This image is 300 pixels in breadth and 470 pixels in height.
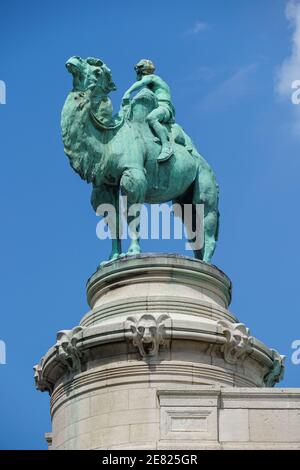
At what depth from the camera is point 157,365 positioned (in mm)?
36031

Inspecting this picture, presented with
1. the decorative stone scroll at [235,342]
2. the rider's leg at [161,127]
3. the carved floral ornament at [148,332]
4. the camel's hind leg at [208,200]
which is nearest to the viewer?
the carved floral ornament at [148,332]

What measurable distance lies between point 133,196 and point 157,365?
5.34m

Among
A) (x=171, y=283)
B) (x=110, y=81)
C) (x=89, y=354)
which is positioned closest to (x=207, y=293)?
(x=171, y=283)

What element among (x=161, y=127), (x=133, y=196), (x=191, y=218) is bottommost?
(x=133, y=196)

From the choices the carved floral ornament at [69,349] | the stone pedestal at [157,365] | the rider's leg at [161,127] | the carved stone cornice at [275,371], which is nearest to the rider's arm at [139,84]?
the rider's leg at [161,127]

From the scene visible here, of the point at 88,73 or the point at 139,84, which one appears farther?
the point at 139,84

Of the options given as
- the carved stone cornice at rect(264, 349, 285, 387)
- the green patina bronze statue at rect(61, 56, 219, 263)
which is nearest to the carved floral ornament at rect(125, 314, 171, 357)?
the green patina bronze statue at rect(61, 56, 219, 263)

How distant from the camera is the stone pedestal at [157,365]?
32750 millimetres

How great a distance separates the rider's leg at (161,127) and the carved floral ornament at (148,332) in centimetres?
562

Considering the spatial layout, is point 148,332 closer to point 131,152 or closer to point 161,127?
point 131,152

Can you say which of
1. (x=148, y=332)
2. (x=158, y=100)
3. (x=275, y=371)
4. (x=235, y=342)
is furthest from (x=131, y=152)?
(x=275, y=371)

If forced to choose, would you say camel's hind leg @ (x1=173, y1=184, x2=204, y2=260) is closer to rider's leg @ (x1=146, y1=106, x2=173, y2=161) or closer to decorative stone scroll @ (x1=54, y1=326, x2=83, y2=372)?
rider's leg @ (x1=146, y1=106, x2=173, y2=161)

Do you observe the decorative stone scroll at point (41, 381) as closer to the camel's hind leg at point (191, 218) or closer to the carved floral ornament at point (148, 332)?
the carved floral ornament at point (148, 332)
